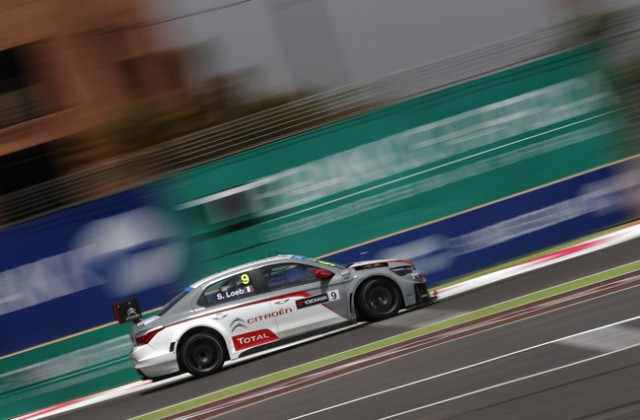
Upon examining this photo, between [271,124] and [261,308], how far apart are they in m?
4.86

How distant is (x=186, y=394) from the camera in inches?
508

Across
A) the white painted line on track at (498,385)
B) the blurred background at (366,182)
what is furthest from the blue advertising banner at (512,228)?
the white painted line on track at (498,385)

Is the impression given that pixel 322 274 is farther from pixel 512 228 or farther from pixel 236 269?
pixel 512 228

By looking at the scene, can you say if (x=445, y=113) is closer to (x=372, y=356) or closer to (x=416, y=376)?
(x=372, y=356)

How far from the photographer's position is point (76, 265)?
1738cm

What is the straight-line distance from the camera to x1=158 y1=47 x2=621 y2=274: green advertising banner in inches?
715

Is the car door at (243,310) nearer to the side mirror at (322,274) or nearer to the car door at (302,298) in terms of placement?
the car door at (302,298)

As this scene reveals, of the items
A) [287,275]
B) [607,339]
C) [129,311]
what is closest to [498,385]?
[607,339]

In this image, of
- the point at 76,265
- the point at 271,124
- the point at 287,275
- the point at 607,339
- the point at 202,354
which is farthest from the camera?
the point at 271,124

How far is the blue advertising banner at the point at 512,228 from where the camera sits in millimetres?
18688

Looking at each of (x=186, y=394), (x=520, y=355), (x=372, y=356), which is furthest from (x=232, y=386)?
(x=520, y=355)

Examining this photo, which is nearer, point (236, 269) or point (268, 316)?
point (268, 316)

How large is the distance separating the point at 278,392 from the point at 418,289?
4.65 m

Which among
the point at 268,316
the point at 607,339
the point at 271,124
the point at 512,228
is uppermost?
the point at 271,124
